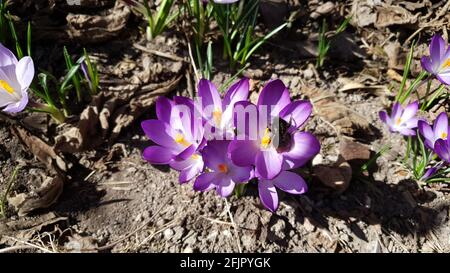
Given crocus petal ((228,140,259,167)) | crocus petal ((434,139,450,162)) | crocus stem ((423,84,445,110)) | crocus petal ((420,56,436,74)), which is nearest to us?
crocus petal ((228,140,259,167))

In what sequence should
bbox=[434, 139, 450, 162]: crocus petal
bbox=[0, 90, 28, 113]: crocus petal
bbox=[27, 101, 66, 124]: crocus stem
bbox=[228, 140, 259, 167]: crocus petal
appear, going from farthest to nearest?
bbox=[27, 101, 66, 124]: crocus stem → bbox=[434, 139, 450, 162]: crocus petal → bbox=[0, 90, 28, 113]: crocus petal → bbox=[228, 140, 259, 167]: crocus petal

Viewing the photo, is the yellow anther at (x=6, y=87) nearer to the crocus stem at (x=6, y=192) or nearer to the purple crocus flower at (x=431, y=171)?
the crocus stem at (x=6, y=192)

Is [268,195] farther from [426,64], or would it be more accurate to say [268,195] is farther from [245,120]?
[426,64]

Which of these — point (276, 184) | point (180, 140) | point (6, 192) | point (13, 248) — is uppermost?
point (180, 140)

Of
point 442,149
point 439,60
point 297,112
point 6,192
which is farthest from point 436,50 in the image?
point 6,192

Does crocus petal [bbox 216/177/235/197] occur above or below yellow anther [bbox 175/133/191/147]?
below

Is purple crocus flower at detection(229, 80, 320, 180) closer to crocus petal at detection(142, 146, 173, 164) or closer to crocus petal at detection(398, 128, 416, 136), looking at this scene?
crocus petal at detection(142, 146, 173, 164)

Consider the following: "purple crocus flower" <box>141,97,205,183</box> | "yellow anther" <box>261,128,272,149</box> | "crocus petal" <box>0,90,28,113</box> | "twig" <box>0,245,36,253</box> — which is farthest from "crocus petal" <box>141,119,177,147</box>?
"twig" <box>0,245,36,253</box>
